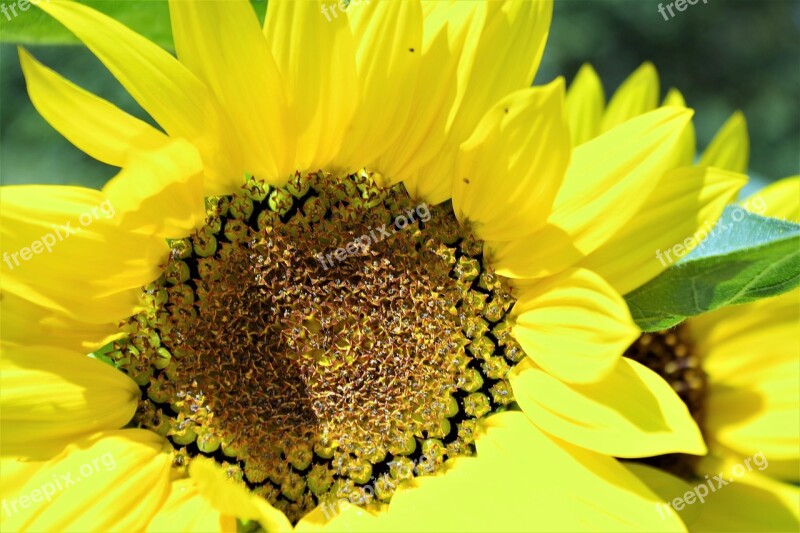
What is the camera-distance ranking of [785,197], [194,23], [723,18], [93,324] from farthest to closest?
[723,18] < [785,197] < [93,324] < [194,23]

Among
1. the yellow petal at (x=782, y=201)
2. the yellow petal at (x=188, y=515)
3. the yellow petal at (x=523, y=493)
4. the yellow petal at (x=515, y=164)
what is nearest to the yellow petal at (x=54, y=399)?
the yellow petal at (x=188, y=515)

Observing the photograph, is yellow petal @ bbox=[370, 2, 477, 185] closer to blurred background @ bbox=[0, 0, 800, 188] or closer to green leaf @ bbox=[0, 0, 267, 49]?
green leaf @ bbox=[0, 0, 267, 49]

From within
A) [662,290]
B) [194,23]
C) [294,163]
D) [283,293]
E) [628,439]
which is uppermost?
[194,23]

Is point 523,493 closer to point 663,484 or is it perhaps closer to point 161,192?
point 663,484

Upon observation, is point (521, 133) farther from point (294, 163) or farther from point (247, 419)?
point (247, 419)

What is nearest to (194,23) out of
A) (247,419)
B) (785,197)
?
(247,419)

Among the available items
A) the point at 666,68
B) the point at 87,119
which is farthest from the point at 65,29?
the point at 666,68
